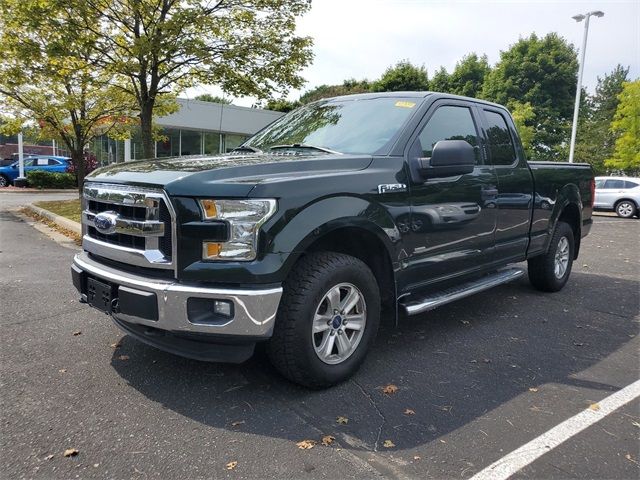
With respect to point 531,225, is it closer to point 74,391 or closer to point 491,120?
point 491,120

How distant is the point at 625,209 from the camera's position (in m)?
19.0

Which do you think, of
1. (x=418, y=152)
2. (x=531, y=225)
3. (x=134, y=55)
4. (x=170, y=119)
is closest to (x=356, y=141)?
(x=418, y=152)

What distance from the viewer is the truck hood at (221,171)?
2797 mm

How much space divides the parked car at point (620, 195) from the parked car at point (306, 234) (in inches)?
676

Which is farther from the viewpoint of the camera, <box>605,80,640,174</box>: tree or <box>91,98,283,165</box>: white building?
<box>605,80,640,174</box>: tree

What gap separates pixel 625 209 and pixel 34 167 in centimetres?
2784

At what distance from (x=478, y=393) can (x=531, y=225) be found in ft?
8.10

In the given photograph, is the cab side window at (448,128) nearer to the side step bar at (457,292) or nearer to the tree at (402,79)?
the side step bar at (457,292)

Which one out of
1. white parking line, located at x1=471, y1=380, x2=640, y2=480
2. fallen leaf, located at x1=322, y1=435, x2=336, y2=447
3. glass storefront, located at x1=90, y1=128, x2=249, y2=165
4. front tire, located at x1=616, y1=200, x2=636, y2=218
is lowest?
fallen leaf, located at x1=322, y1=435, x2=336, y2=447

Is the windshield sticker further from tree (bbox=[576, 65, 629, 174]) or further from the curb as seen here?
tree (bbox=[576, 65, 629, 174])

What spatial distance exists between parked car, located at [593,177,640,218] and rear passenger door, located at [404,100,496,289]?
17056 millimetres

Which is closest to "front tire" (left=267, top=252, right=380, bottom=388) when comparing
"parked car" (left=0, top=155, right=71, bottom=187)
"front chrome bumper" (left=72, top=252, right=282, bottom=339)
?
"front chrome bumper" (left=72, top=252, right=282, bottom=339)

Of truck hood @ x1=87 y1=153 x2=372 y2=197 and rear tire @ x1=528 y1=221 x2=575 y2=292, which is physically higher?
truck hood @ x1=87 y1=153 x2=372 y2=197

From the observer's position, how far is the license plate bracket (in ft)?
10.2
